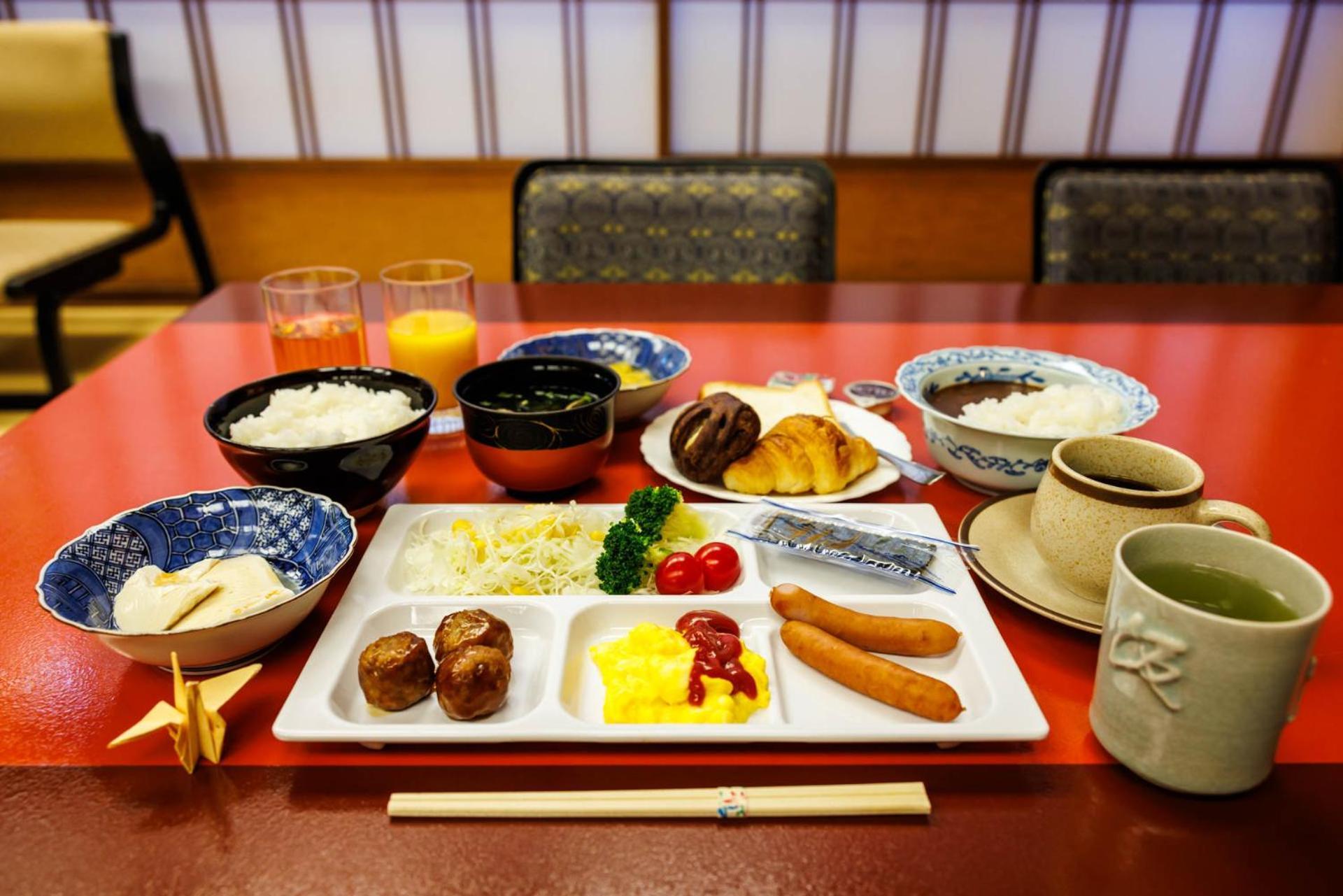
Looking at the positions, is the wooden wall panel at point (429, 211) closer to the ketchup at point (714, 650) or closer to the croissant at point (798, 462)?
the croissant at point (798, 462)

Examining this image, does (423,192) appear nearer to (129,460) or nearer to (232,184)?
(232,184)

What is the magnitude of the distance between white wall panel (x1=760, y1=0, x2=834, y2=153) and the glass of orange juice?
3.85 m

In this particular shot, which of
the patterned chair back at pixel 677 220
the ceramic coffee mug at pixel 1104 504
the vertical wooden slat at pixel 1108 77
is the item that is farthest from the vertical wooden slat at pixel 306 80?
the ceramic coffee mug at pixel 1104 504

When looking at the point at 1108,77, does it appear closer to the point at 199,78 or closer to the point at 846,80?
the point at 846,80

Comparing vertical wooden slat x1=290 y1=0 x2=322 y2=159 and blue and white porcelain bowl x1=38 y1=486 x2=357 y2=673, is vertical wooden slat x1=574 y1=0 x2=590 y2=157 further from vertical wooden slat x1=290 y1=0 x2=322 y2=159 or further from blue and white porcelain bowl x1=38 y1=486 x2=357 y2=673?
blue and white porcelain bowl x1=38 y1=486 x2=357 y2=673

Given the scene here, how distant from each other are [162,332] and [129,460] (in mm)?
699

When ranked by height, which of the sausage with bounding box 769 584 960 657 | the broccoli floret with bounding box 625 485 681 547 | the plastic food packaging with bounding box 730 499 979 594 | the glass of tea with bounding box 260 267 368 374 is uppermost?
the glass of tea with bounding box 260 267 368 374

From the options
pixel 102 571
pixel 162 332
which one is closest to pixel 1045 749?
pixel 102 571

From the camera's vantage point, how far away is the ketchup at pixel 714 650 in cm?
99

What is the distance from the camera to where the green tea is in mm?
884

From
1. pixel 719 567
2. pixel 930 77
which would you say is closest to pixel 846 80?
pixel 930 77

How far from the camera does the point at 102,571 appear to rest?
1.10 metres

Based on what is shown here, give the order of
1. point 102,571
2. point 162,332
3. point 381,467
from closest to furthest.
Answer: point 102,571, point 381,467, point 162,332

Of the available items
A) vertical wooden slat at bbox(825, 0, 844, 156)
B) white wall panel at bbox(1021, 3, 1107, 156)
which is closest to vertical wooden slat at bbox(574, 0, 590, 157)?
vertical wooden slat at bbox(825, 0, 844, 156)
